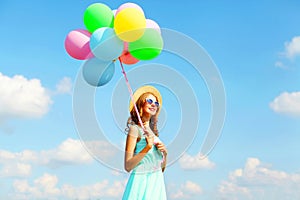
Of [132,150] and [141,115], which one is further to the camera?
[141,115]

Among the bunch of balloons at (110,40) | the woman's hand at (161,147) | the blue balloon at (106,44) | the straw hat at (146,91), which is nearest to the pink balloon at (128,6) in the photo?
the bunch of balloons at (110,40)

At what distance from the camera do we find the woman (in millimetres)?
4414

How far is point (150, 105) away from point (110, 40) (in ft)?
2.88

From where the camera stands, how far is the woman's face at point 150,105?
15.6ft

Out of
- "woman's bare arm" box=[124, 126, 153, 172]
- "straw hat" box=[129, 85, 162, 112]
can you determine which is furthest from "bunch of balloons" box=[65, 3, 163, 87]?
"woman's bare arm" box=[124, 126, 153, 172]

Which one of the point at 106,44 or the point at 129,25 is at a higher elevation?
the point at 129,25

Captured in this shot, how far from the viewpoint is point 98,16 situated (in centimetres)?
480

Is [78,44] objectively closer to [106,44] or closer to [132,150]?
[106,44]

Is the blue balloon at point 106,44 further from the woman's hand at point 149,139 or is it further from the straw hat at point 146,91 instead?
the woman's hand at point 149,139

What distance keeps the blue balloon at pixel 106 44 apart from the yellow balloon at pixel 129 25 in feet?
0.26

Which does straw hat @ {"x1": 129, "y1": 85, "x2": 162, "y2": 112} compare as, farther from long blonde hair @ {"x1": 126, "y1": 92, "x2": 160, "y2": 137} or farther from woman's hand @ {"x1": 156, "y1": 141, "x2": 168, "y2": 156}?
woman's hand @ {"x1": 156, "y1": 141, "x2": 168, "y2": 156}

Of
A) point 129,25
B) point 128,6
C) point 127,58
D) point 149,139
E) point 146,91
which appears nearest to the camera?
point 149,139

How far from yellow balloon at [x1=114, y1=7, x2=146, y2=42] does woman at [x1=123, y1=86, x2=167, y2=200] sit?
737 millimetres

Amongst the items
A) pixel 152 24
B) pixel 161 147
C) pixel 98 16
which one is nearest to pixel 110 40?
pixel 98 16
